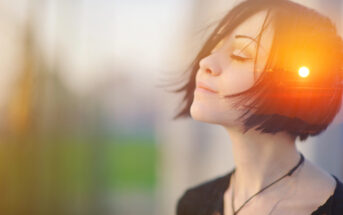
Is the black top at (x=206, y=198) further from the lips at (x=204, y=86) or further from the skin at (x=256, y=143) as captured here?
the lips at (x=204, y=86)

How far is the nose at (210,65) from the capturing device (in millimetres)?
821

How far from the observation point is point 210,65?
83cm

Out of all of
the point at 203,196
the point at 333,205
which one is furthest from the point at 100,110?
the point at 333,205

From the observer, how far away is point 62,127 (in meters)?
1.18

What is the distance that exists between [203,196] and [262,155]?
0.65ft

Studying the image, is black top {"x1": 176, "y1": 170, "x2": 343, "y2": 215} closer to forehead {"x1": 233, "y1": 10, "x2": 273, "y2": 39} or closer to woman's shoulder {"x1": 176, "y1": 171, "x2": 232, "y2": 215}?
woman's shoulder {"x1": 176, "y1": 171, "x2": 232, "y2": 215}

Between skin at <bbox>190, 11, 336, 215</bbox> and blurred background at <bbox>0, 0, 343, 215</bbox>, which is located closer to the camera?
skin at <bbox>190, 11, 336, 215</bbox>

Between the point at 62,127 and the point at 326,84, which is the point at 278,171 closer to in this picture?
the point at 326,84

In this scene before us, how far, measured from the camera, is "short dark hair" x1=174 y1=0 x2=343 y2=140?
0.77m

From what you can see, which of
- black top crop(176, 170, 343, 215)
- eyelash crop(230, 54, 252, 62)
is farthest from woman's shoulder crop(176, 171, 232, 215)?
eyelash crop(230, 54, 252, 62)

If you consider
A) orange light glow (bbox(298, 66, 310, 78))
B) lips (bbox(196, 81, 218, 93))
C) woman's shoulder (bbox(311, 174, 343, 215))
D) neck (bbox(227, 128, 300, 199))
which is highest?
orange light glow (bbox(298, 66, 310, 78))

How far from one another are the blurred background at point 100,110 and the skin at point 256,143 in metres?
0.09

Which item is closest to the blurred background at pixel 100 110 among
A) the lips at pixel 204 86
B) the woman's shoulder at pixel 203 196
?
the woman's shoulder at pixel 203 196

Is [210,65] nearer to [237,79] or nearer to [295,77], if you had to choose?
[237,79]
